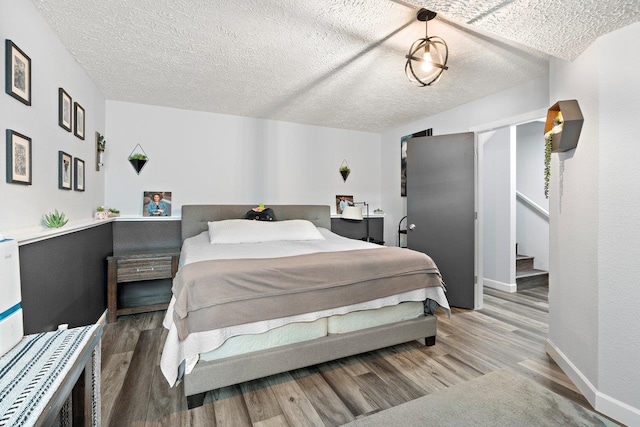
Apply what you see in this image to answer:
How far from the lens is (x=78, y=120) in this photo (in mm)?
2514

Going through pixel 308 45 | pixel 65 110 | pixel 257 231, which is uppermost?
pixel 308 45

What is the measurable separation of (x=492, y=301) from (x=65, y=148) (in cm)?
480

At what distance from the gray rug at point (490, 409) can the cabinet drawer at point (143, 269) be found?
2593mm

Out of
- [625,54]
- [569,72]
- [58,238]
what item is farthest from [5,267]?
[569,72]

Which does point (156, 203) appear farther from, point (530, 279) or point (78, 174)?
point (530, 279)

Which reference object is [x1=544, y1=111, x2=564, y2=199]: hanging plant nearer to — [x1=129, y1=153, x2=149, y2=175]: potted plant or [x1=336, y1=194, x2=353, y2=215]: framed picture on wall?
[x1=336, y1=194, x2=353, y2=215]: framed picture on wall

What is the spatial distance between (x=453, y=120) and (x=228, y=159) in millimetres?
3110

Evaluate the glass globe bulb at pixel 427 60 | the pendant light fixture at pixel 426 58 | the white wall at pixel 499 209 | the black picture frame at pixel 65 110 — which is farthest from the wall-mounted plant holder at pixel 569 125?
the black picture frame at pixel 65 110

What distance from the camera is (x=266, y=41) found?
222 cm

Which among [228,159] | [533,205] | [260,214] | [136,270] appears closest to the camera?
[136,270]

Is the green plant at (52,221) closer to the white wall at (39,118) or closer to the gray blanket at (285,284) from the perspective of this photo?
the white wall at (39,118)

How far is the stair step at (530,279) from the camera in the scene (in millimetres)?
4191

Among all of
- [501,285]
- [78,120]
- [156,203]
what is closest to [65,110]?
[78,120]

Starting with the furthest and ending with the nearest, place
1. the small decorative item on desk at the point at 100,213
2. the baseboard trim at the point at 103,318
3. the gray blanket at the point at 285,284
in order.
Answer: the small decorative item on desk at the point at 100,213, the baseboard trim at the point at 103,318, the gray blanket at the point at 285,284
